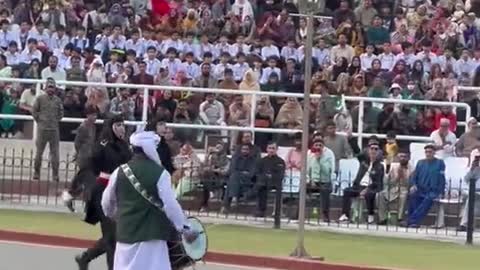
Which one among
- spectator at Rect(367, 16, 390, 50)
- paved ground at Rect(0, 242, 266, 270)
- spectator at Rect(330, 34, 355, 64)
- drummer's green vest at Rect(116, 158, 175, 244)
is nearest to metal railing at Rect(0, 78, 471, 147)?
spectator at Rect(330, 34, 355, 64)

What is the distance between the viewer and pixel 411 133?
2488 cm

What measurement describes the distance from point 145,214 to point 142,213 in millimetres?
27

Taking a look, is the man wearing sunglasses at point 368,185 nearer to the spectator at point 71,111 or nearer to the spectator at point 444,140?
the spectator at point 444,140

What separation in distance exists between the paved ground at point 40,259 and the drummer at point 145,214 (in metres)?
5.04

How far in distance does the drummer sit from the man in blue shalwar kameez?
34.2ft

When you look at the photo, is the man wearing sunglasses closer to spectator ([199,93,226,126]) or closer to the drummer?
spectator ([199,93,226,126])

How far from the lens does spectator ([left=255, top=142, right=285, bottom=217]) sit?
22.3 metres

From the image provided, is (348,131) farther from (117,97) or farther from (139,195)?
(139,195)

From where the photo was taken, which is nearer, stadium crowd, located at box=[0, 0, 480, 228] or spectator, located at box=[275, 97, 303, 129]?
stadium crowd, located at box=[0, 0, 480, 228]

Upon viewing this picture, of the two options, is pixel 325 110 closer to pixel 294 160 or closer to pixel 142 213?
pixel 294 160

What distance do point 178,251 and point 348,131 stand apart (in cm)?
1174

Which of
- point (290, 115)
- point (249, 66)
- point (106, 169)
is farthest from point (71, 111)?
point (106, 169)

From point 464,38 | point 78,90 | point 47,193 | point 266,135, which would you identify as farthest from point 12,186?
point 464,38

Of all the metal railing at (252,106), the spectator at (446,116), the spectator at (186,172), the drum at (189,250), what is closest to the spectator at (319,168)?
the metal railing at (252,106)
